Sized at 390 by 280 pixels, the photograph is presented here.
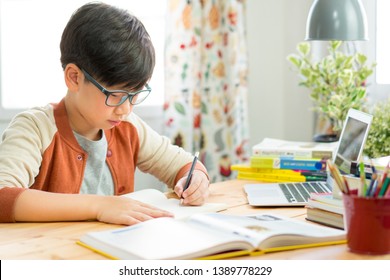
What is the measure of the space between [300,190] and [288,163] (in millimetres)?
266

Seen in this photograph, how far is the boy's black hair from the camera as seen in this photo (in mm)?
1610

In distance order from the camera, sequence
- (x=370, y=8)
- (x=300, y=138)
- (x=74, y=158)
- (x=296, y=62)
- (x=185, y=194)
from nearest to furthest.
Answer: (x=185, y=194) → (x=74, y=158) → (x=296, y=62) → (x=370, y=8) → (x=300, y=138)

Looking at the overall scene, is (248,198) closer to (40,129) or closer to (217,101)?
(40,129)

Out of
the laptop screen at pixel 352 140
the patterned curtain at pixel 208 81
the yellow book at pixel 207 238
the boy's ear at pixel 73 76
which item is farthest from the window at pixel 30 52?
the yellow book at pixel 207 238

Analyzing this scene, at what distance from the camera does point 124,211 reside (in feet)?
4.61

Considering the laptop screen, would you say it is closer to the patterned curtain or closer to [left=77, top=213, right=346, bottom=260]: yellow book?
[left=77, top=213, right=346, bottom=260]: yellow book

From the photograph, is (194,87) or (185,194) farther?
(194,87)

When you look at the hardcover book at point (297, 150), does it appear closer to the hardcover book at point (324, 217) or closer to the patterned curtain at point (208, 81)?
the hardcover book at point (324, 217)

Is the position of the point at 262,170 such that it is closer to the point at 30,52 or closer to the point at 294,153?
the point at 294,153

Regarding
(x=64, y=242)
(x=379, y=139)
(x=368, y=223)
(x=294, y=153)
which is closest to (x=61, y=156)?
(x=64, y=242)

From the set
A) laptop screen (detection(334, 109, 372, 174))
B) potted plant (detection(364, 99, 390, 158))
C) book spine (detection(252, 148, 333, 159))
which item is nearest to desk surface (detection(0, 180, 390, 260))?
laptop screen (detection(334, 109, 372, 174))
